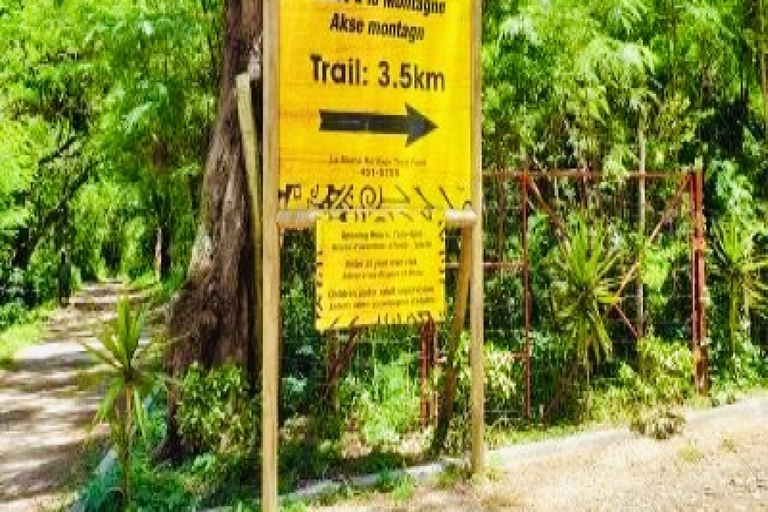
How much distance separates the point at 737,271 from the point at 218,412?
5.62 meters

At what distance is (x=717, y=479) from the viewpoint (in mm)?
6855

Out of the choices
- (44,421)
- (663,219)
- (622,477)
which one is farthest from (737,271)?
(44,421)

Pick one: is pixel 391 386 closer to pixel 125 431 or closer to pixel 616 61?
pixel 125 431

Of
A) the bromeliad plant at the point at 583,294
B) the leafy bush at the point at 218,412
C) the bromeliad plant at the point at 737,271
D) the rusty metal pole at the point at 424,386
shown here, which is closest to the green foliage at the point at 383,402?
the rusty metal pole at the point at 424,386

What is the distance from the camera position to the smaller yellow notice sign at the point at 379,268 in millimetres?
6082

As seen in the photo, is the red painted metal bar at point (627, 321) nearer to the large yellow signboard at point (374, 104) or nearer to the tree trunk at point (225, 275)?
the large yellow signboard at point (374, 104)

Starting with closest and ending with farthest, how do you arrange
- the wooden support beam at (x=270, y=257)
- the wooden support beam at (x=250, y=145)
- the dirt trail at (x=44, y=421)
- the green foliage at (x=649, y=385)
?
the wooden support beam at (x=270, y=257)
the wooden support beam at (x=250, y=145)
the dirt trail at (x=44, y=421)
the green foliage at (x=649, y=385)

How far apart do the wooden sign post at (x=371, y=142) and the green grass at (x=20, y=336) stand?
32.2 feet

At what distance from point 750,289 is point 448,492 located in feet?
14.9

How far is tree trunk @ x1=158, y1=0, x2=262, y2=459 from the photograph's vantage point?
7.07m

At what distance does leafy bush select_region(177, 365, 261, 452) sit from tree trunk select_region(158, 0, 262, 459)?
0.84ft

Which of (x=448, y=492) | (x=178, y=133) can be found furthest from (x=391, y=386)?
(x=178, y=133)

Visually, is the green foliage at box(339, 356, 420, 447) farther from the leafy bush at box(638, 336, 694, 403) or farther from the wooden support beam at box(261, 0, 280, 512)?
the leafy bush at box(638, 336, 694, 403)

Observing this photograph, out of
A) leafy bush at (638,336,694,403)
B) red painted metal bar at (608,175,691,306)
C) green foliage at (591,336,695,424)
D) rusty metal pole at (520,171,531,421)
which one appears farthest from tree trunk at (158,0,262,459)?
leafy bush at (638,336,694,403)
